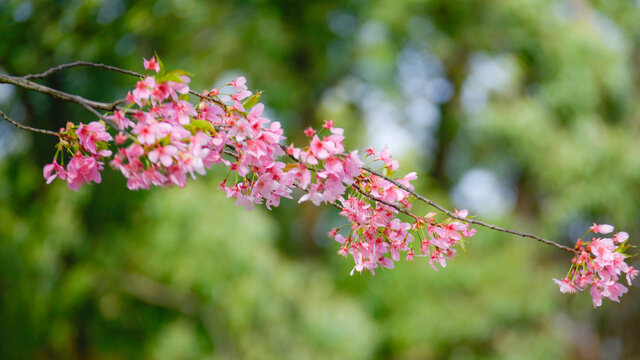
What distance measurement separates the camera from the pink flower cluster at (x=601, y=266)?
1071 millimetres

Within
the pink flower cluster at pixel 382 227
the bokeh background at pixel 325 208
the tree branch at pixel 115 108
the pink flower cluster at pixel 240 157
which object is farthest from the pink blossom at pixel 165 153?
the bokeh background at pixel 325 208

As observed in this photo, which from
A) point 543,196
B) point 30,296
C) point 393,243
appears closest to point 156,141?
point 393,243

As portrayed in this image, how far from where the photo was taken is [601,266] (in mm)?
1080

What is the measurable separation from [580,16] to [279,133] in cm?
543

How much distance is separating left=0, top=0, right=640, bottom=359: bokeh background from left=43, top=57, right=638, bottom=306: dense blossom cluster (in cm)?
210

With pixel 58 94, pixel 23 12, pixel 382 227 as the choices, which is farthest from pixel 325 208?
pixel 58 94

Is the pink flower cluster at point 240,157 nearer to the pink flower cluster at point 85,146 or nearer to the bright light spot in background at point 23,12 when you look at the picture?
the pink flower cluster at point 85,146

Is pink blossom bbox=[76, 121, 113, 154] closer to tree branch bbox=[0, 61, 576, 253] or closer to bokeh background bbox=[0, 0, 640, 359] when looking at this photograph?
tree branch bbox=[0, 61, 576, 253]

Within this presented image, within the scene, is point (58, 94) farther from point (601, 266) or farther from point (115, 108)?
point (601, 266)

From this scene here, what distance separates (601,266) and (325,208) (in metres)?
5.90

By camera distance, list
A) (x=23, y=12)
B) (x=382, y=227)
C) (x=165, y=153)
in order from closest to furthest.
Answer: (x=165, y=153) < (x=382, y=227) < (x=23, y=12)

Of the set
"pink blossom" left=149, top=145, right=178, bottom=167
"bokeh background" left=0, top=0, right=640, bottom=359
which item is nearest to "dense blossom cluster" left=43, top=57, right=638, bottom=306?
"pink blossom" left=149, top=145, right=178, bottom=167

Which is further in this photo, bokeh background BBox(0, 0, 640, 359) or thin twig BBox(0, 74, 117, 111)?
bokeh background BBox(0, 0, 640, 359)

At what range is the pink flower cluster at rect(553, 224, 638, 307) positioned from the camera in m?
1.07
